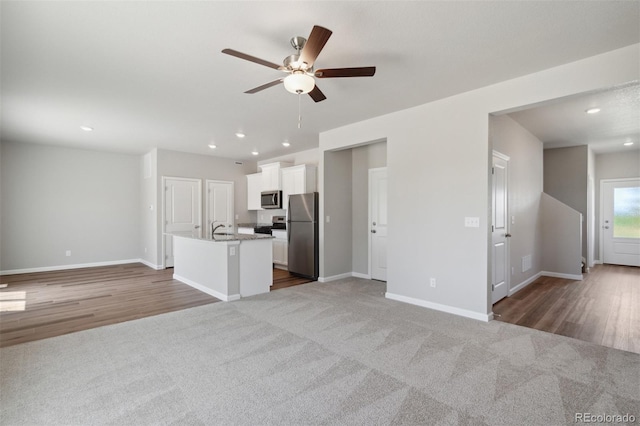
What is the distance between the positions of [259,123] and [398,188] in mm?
2409

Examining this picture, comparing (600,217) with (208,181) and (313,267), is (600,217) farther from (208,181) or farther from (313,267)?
(208,181)

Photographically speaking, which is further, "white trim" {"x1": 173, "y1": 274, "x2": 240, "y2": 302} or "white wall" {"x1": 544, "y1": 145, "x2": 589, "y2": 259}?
"white wall" {"x1": 544, "y1": 145, "x2": 589, "y2": 259}

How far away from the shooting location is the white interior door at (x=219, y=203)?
751 centimetres

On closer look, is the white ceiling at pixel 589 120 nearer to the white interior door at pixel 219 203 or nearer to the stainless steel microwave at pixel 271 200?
the stainless steel microwave at pixel 271 200

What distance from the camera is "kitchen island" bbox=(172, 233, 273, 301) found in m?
4.32

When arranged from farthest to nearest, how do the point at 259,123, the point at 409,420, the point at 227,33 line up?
the point at 259,123 < the point at 227,33 < the point at 409,420

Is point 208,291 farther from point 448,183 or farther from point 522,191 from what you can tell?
point 522,191

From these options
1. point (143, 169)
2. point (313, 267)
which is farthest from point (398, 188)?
point (143, 169)

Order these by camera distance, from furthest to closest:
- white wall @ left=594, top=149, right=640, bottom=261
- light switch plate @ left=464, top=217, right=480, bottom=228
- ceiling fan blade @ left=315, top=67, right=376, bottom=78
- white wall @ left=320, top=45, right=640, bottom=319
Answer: white wall @ left=594, top=149, right=640, bottom=261, light switch plate @ left=464, top=217, right=480, bottom=228, white wall @ left=320, top=45, right=640, bottom=319, ceiling fan blade @ left=315, top=67, right=376, bottom=78

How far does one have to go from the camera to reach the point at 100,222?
275 inches

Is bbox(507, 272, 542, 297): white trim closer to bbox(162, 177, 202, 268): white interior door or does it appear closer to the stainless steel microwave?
the stainless steel microwave

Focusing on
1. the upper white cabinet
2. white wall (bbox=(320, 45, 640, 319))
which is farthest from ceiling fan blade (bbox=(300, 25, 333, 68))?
the upper white cabinet

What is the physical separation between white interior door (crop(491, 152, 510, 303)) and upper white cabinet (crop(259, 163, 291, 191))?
4404 mm

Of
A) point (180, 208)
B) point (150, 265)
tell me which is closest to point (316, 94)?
point (180, 208)
